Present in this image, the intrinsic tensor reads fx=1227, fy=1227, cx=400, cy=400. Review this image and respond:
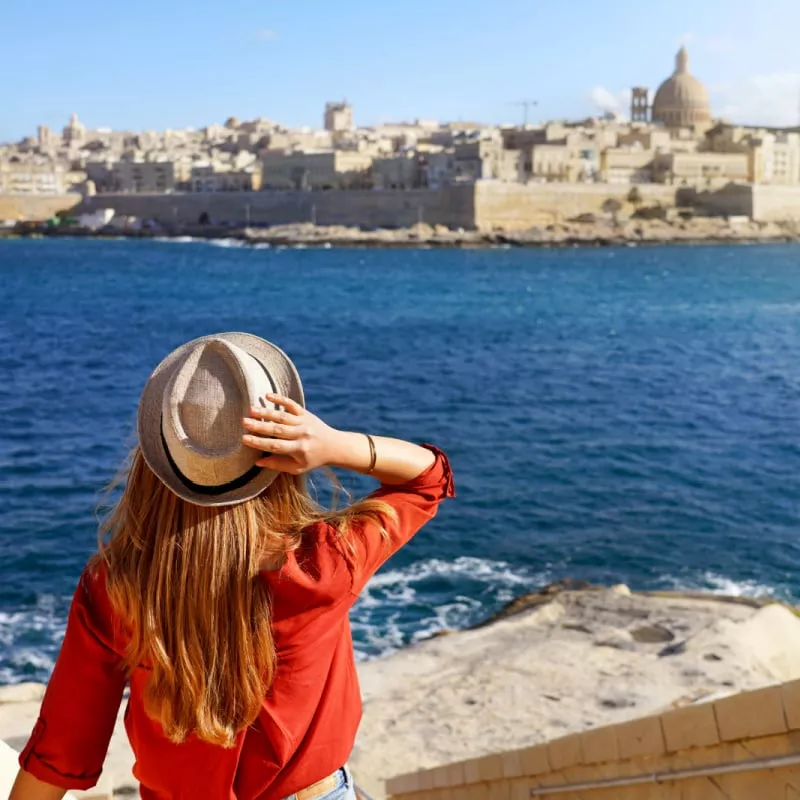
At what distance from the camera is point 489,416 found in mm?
12836

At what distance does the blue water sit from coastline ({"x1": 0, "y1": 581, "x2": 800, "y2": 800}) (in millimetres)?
899

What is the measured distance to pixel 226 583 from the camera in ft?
3.46

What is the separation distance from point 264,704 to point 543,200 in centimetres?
4885

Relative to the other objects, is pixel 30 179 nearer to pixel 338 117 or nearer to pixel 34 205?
pixel 34 205

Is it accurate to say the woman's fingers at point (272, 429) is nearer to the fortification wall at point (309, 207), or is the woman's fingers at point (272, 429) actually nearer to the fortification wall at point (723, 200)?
the fortification wall at point (309, 207)

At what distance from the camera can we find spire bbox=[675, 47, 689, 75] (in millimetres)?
70125

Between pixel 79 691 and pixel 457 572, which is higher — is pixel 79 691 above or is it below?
above

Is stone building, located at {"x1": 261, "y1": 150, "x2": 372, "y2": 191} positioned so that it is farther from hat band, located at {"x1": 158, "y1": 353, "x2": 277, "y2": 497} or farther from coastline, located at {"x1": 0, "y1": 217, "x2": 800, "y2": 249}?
hat band, located at {"x1": 158, "y1": 353, "x2": 277, "y2": 497}

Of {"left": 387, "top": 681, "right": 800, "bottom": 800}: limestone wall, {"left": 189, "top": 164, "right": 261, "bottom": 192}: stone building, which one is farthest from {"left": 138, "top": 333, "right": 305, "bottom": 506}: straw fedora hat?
{"left": 189, "top": 164, "right": 261, "bottom": 192}: stone building

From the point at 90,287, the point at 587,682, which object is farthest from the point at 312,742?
the point at 90,287

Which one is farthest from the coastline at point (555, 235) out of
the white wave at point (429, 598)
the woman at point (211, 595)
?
the woman at point (211, 595)

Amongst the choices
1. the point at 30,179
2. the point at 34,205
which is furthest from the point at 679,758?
the point at 30,179

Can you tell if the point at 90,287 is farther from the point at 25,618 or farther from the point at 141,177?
the point at 141,177

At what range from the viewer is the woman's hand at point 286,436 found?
3.42 ft
